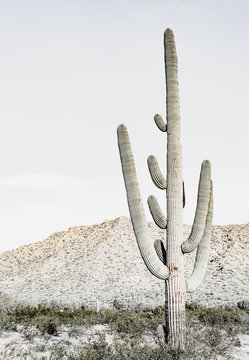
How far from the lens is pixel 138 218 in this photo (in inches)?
324

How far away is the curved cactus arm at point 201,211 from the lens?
846cm

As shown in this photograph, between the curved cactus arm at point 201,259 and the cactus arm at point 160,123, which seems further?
the cactus arm at point 160,123

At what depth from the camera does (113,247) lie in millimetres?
41062

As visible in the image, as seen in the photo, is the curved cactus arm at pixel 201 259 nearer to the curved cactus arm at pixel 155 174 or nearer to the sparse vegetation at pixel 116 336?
the sparse vegetation at pixel 116 336

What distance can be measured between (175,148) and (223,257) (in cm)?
3083

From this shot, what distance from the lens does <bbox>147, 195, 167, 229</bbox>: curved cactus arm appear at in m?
8.72

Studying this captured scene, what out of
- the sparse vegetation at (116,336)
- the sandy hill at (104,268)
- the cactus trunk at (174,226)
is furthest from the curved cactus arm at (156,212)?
the sandy hill at (104,268)

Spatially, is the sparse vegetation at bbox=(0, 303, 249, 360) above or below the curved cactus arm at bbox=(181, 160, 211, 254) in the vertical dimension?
below

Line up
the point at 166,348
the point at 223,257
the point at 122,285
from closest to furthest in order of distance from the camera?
1. the point at 166,348
2. the point at 122,285
3. the point at 223,257

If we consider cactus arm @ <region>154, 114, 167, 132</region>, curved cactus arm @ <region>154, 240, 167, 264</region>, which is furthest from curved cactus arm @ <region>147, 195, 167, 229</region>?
cactus arm @ <region>154, 114, 167, 132</region>

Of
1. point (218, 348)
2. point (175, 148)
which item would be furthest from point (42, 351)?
point (175, 148)

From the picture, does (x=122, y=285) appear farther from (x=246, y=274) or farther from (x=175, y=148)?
(x=175, y=148)

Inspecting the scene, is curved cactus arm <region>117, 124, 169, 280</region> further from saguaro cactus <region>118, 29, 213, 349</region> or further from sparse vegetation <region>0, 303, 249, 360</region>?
sparse vegetation <region>0, 303, 249, 360</region>

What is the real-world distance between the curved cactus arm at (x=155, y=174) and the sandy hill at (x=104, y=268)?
17.9 metres
